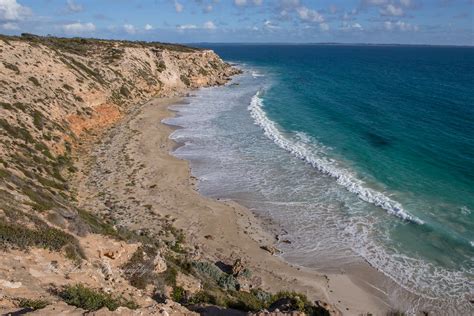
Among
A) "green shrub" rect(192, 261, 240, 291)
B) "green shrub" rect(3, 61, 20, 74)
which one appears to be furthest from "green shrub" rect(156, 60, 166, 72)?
"green shrub" rect(192, 261, 240, 291)

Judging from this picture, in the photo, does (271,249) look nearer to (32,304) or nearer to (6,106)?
Answer: (32,304)

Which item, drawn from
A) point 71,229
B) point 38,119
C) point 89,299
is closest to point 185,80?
point 38,119

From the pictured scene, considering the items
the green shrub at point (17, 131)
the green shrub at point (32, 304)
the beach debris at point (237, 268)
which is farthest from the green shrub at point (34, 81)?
the green shrub at point (32, 304)

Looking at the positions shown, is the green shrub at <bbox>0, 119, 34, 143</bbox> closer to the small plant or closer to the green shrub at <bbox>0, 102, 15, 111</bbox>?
the green shrub at <bbox>0, 102, 15, 111</bbox>

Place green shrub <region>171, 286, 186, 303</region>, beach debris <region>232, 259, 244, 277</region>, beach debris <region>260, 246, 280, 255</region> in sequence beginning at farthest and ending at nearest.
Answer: beach debris <region>260, 246, 280, 255</region>
beach debris <region>232, 259, 244, 277</region>
green shrub <region>171, 286, 186, 303</region>

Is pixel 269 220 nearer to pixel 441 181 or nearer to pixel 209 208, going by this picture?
pixel 209 208

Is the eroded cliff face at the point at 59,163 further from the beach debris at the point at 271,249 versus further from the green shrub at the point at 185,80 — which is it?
the beach debris at the point at 271,249
